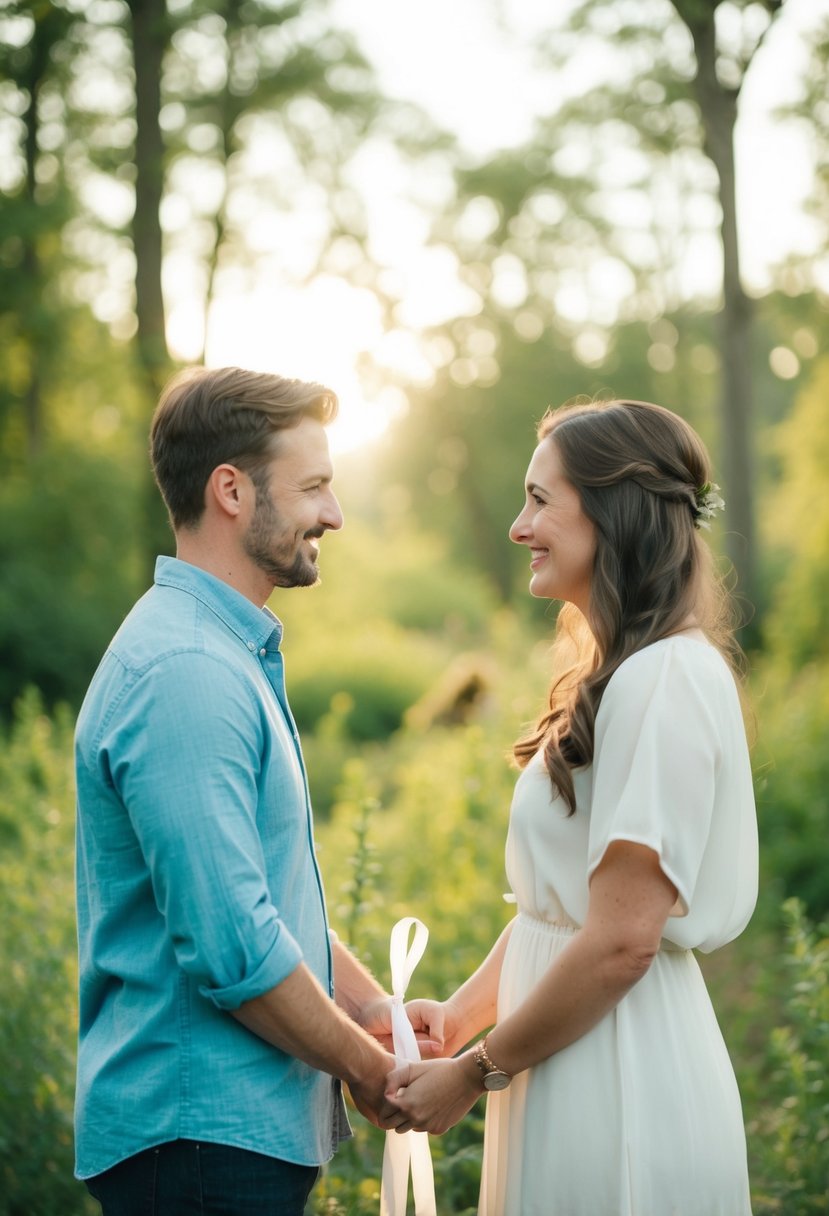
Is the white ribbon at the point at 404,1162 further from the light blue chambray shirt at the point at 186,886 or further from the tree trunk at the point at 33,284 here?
the tree trunk at the point at 33,284

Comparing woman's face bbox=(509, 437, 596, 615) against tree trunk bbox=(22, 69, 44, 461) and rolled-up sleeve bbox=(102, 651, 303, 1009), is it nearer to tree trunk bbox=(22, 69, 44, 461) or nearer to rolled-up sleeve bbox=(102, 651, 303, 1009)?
rolled-up sleeve bbox=(102, 651, 303, 1009)

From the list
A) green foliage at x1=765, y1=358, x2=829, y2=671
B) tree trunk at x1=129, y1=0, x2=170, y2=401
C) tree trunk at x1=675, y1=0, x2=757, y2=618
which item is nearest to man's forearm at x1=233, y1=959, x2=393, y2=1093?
tree trunk at x1=675, y1=0, x2=757, y2=618

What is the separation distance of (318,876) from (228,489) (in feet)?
2.75

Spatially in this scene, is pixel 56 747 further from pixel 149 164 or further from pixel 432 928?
pixel 149 164

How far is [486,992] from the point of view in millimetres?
2953

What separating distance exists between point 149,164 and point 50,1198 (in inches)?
A: 425

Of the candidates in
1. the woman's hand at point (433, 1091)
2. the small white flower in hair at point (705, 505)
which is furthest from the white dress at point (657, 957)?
the small white flower in hair at point (705, 505)

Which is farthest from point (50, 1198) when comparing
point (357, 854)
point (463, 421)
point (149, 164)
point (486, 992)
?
point (463, 421)

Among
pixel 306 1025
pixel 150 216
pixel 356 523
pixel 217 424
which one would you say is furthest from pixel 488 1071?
pixel 356 523

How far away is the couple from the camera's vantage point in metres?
2.18

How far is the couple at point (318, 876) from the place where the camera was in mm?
2180

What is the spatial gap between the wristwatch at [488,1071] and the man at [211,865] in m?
0.20

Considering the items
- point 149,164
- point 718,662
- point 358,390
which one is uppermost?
point 149,164

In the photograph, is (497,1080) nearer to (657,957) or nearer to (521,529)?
(657,957)
